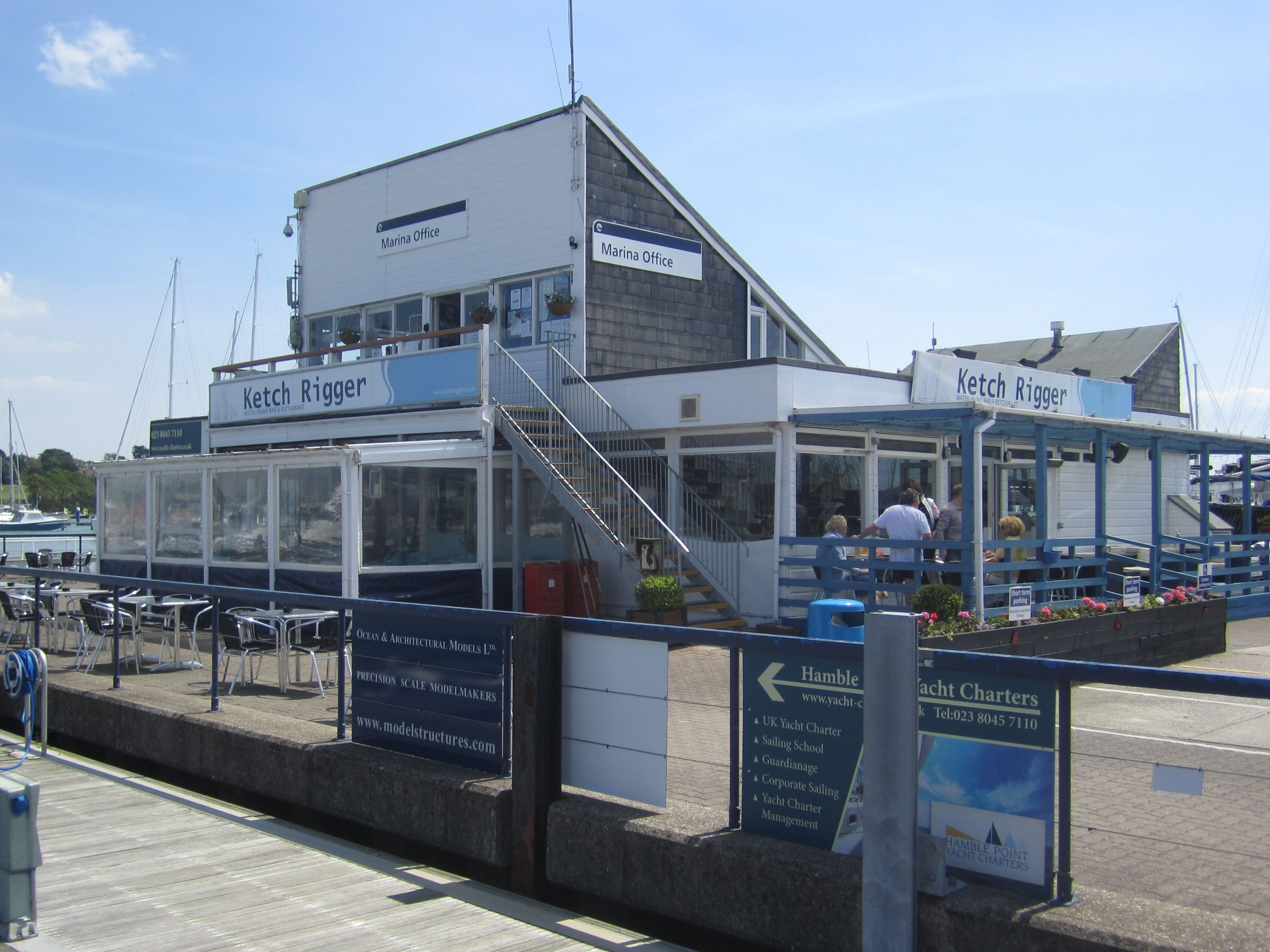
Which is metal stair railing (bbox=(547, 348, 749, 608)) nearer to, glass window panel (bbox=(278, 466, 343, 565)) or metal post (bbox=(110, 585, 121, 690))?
glass window panel (bbox=(278, 466, 343, 565))

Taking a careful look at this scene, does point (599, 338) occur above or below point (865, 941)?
above

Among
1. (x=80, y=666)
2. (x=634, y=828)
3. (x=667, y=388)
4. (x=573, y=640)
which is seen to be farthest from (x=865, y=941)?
(x=667, y=388)

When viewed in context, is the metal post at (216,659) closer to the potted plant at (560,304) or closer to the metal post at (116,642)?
the metal post at (116,642)

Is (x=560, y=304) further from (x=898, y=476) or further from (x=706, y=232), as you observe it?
(x=898, y=476)

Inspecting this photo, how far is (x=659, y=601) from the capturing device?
12742mm

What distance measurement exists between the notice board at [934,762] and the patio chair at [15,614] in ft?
27.7

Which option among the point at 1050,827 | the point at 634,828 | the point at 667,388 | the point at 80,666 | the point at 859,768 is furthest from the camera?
the point at 667,388

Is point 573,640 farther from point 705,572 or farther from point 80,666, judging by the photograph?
point 705,572

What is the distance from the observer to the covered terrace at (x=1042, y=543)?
1200 centimetres

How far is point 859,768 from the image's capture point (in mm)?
4332

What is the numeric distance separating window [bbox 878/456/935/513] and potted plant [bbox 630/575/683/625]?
3758 millimetres

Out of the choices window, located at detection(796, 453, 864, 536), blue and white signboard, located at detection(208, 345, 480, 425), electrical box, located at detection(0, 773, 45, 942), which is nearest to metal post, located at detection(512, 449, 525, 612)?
blue and white signboard, located at detection(208, 345, 480, 425)

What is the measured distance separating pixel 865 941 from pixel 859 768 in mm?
633

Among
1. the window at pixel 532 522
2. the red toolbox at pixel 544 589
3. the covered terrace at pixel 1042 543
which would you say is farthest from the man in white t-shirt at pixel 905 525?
the window at pixel 532 522
